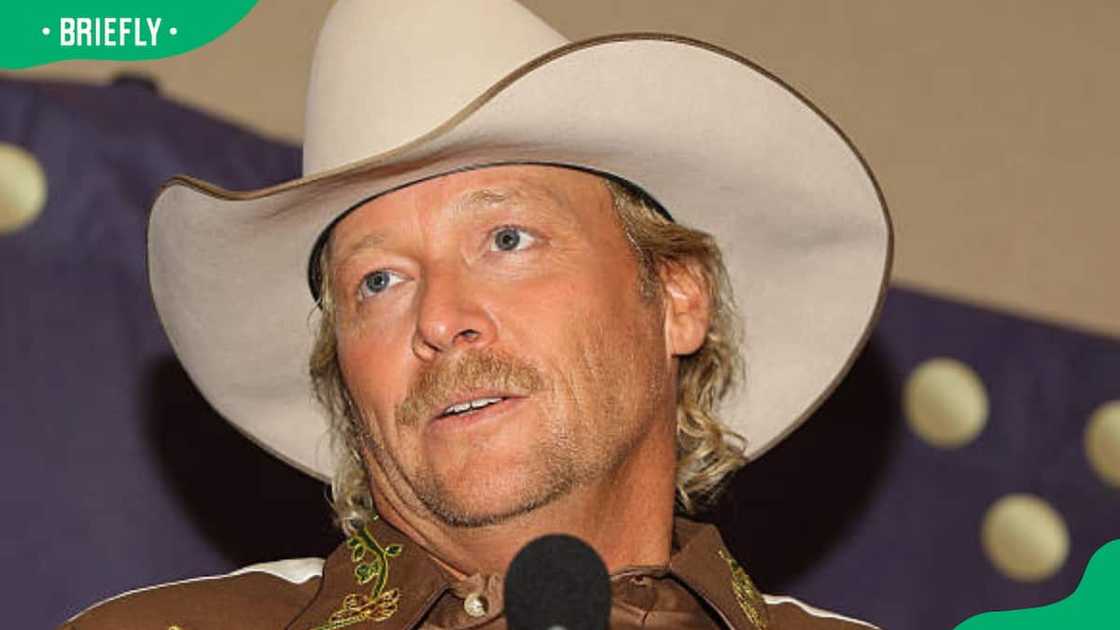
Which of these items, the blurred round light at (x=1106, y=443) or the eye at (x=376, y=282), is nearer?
the eye at (x=376, y=282)

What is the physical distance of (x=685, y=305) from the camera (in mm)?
2826

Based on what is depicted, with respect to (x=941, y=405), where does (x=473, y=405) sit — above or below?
above

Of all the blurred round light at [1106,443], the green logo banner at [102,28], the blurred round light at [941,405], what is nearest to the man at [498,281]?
the green logo banner at [102,28]

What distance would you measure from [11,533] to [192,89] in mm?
975

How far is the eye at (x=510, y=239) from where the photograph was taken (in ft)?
8.36

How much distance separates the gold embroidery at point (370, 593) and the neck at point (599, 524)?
53 mm

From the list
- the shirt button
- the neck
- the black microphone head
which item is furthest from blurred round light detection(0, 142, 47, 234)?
the black microphone head

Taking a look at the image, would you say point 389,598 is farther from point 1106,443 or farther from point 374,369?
point 1106,443

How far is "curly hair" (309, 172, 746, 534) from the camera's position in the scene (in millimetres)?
2785

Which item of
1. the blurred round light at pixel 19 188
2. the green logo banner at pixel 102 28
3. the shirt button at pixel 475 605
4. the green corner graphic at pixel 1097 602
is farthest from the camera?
the green logo banner at pixel 102 28

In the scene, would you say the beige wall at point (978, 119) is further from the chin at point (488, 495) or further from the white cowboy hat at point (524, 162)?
the chin at point (488, 495)

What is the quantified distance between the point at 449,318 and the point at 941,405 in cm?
147

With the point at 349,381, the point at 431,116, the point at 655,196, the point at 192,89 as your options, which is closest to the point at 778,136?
the point at 655,196

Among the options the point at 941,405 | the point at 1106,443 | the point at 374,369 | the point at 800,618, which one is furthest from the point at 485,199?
the point at 1106,443
